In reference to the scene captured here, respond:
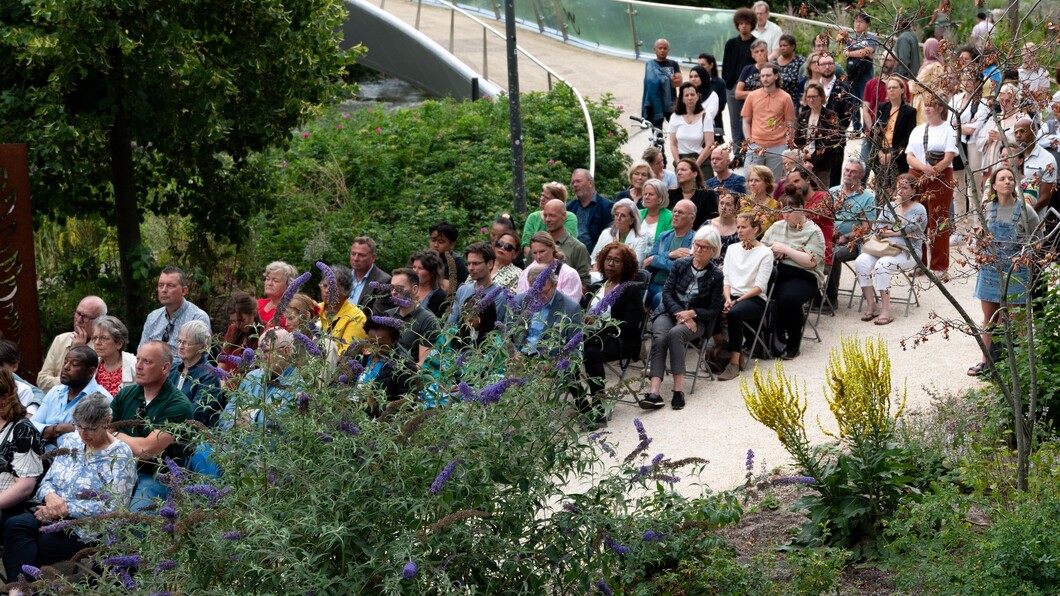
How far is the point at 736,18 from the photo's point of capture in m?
16.3

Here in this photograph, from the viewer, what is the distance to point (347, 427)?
5062 millimetres

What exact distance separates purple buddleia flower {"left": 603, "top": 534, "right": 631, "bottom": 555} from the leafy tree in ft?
22.7

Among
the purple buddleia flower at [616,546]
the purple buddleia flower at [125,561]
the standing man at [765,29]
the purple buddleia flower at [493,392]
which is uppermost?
the standing man at [765,29]

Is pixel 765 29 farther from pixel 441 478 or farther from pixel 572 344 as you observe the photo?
pixel 441 478

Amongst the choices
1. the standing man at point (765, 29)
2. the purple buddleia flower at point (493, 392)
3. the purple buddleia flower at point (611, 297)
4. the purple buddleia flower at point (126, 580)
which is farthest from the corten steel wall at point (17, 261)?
the standing man at point (765, 29)

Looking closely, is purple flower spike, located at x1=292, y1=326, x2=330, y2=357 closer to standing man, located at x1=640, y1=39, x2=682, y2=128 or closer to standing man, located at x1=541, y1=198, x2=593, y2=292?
standing man, located at x1=541, y1=198, x2=593, y2=292

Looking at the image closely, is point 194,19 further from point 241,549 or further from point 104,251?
point 241,549

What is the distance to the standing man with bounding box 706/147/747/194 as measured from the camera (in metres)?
11.8

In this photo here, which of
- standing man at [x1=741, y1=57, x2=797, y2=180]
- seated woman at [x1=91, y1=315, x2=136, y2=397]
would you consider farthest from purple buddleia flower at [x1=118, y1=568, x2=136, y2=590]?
standing man at [x1=741, y1=57, x2=797, y2=180]

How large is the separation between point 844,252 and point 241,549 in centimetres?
756

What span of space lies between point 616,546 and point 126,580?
6.55ft

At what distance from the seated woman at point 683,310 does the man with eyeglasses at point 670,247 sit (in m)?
0.53

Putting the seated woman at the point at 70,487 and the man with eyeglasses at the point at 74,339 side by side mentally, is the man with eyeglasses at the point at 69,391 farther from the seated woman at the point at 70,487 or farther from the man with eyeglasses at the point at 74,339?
the man with eyeglasses at the point at 74,339

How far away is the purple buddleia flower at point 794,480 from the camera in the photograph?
235 inches
